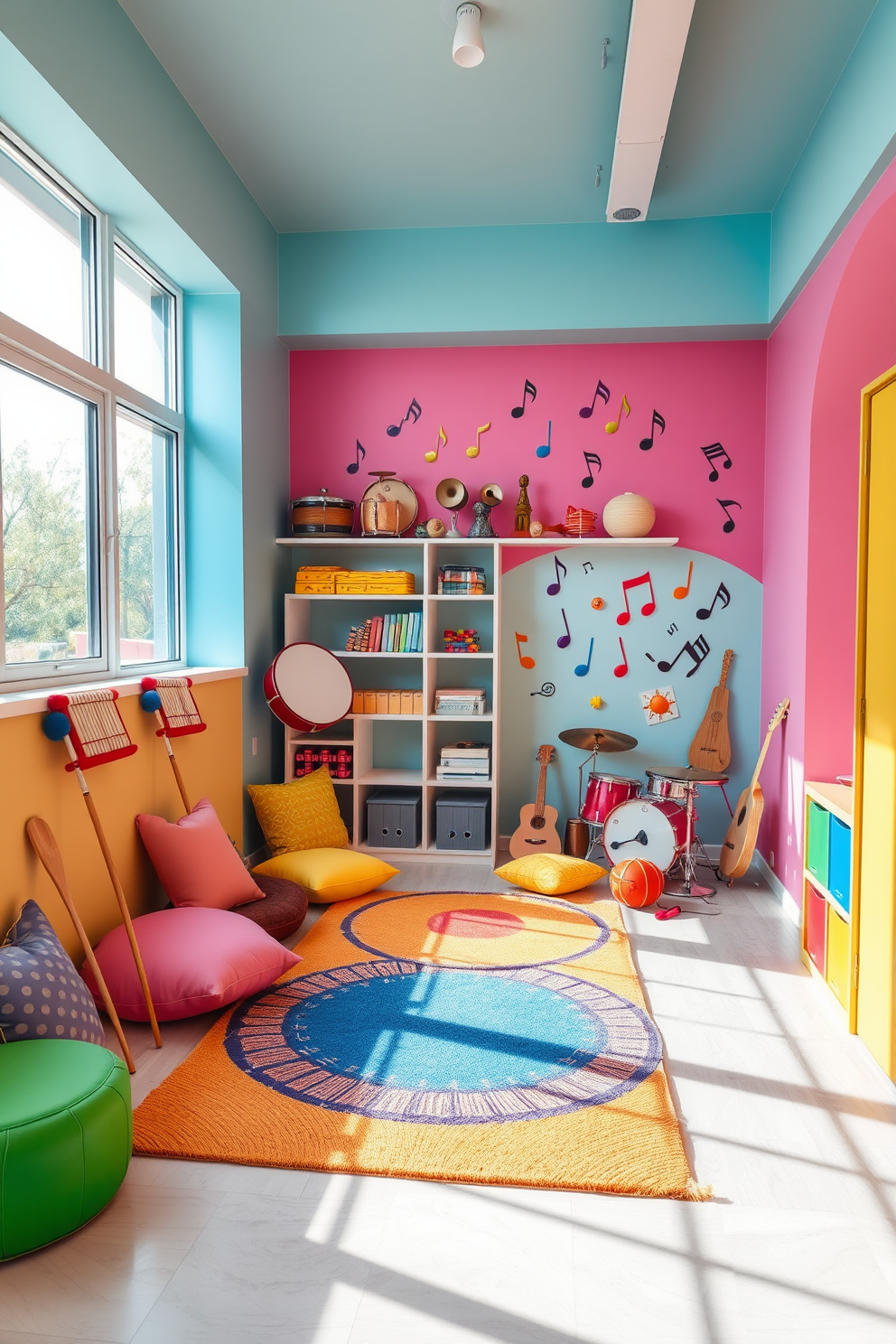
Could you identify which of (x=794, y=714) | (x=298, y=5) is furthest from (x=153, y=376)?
(x=794, y=714)

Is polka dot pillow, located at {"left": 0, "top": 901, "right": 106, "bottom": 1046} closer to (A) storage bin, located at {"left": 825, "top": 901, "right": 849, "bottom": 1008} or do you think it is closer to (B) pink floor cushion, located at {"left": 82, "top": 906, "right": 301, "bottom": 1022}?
(B) pink floor cushion, located at {"left": 82, "top": 906, "right": 301, "bottom": 1022}

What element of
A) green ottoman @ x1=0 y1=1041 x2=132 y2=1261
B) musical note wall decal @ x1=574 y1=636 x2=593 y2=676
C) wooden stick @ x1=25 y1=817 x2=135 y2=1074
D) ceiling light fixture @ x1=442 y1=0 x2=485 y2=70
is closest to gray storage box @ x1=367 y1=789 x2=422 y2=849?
musical note wall decal @ x1=574 y1=636 x2=593 y2=676

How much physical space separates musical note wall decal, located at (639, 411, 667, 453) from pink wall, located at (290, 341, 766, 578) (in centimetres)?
3

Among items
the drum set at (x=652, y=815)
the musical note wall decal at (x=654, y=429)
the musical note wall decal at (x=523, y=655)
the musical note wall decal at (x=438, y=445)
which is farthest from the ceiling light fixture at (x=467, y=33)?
the drum set at (x=652, y=815)

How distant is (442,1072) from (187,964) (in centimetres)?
90

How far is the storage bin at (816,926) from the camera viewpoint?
3.41m

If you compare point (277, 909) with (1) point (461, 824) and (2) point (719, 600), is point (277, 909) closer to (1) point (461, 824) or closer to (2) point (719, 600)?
(1) point (461, 824)

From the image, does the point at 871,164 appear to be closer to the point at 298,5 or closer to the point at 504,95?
the point at 504,95

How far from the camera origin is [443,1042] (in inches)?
113

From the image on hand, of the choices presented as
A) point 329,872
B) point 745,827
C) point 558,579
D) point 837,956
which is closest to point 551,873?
point 745,827

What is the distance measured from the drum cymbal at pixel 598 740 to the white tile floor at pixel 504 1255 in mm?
2417

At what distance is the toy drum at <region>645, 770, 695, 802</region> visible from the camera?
4.47 meters

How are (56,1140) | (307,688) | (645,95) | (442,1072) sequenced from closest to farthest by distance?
(56,1140), (442,1072), (645,95), (307,688)

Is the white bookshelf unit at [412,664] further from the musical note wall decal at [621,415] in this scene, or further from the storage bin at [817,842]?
the storage bin at [817,842]
